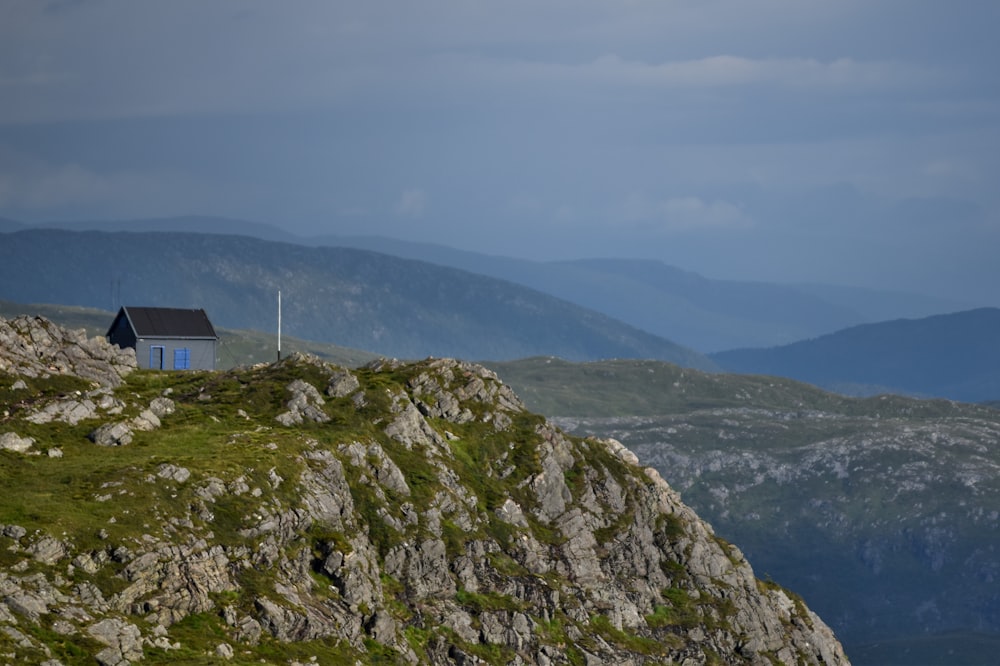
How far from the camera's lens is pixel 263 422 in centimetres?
13975

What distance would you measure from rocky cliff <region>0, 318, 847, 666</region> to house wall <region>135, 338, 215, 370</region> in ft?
67.3

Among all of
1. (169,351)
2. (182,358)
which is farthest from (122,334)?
(182,358)

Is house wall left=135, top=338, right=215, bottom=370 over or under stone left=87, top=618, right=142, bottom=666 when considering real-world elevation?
over

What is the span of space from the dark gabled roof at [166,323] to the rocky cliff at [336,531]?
857 inches

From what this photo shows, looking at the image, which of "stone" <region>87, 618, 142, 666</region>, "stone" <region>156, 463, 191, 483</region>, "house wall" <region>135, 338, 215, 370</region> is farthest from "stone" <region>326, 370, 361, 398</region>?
"stone" <region>87, 618, 142, 666</region>

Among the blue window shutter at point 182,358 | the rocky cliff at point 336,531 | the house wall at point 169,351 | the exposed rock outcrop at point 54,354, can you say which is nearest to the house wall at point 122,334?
the house wall at point 169,351

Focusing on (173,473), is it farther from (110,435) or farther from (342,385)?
(342,385)

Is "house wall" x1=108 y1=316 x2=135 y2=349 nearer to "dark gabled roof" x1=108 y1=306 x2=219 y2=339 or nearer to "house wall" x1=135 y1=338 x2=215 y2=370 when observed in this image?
"dark gabled roof" x1=108 y1=306 x2=219 y2=339

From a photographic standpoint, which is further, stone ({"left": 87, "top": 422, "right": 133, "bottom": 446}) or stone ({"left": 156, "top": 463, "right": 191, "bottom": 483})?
stone ({"left": 87, "top": 422, "right": 133, "bottom": 446})

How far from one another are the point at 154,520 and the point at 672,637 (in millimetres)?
56158

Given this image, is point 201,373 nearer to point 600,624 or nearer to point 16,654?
point 600,624

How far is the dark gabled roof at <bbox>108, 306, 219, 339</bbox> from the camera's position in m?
177

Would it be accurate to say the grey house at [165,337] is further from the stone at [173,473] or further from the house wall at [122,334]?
the stone at [173,473]

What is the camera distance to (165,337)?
17725 centimetres
